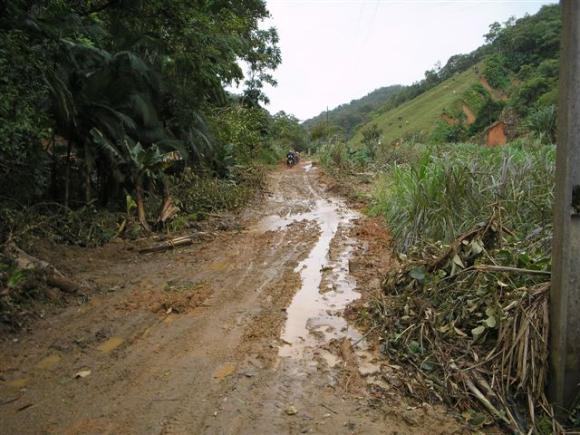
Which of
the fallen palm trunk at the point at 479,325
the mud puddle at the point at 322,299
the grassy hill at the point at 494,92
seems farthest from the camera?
the grassy hill at the point at 494,92

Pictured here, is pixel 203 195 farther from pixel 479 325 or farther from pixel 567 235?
pixel 567 235

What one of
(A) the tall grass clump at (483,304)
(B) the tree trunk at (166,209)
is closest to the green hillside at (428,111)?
(B) the tree trunk at (166,209)

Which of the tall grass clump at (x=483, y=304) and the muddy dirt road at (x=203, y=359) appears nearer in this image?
the muddy dirt road at (x=203, y=359)

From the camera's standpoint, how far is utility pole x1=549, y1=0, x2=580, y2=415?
2660mm

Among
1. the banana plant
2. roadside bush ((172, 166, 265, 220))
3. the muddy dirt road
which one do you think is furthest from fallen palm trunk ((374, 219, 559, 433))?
roadside bush ((172, 166, 265, 220))

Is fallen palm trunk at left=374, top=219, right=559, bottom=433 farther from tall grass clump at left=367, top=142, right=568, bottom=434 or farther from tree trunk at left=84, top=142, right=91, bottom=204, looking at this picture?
tree trunk at left=84, top=142, right=91, bottom=204

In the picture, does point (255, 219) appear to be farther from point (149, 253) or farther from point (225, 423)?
point (225, 423)

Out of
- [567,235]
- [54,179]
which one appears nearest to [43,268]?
[54,179]

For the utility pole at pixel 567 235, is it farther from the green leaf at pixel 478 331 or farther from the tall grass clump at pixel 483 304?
the green leaf at pixel 478 331

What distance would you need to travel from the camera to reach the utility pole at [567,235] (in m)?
2.66

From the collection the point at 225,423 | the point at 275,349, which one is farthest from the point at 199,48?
the point at 225,423

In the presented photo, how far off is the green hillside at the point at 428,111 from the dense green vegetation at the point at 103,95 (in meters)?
39.9

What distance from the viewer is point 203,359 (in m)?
3.37

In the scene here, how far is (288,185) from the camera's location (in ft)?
52.3
